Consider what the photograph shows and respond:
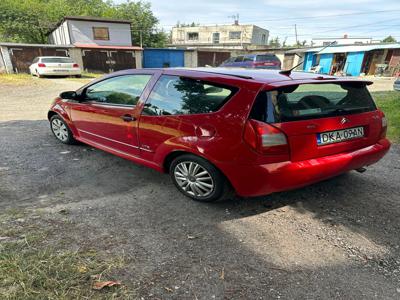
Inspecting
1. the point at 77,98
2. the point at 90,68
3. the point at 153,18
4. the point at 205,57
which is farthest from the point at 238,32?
the point at 77,98

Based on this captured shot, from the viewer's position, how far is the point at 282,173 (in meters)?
2.65

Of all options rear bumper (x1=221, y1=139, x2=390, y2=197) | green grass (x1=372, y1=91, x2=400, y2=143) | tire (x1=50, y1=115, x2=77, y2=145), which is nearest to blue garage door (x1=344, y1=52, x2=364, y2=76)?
green grass (x1=372, y1=91, x2=400, y2=143)

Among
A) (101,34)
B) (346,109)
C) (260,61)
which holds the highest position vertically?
(101,34)

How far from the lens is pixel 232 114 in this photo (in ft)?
8.77

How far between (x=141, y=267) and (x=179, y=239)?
18.7 inches

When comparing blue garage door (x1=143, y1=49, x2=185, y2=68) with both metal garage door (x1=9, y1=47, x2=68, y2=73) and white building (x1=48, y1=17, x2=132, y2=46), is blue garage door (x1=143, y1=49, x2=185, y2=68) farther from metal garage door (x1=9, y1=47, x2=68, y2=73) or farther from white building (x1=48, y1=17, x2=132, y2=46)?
metal garage door (x1=9, y1=47, x2=68, y2=73)

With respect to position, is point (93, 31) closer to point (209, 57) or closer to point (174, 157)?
point (209, 57)

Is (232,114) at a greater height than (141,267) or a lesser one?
greater

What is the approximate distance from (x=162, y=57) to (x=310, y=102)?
96.4ft

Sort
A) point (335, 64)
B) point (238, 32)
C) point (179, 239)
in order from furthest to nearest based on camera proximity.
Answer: point (238, 32)
point (335, 64)
point (179, 239)

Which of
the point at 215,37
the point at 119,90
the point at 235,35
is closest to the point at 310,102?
the point at 119,90

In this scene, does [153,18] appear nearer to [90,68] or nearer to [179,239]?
[90,68]

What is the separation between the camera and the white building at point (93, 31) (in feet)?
92.2

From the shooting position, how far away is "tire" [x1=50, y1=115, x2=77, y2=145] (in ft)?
16.1
